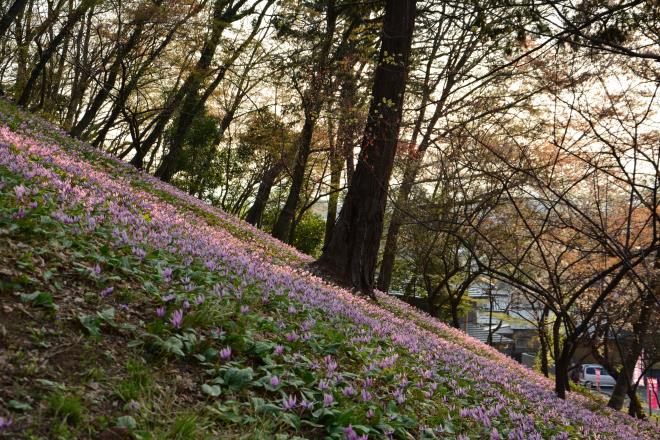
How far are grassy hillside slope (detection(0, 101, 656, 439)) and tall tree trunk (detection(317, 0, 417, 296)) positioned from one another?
520cm

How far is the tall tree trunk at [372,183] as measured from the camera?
42.1 ft

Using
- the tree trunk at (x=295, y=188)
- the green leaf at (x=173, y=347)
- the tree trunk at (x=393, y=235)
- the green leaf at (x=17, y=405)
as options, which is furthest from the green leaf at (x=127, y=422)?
the tree trunk at (x=393, y=235)

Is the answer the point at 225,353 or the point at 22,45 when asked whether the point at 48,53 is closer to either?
the point at 22,45

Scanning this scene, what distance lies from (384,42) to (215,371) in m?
11.4

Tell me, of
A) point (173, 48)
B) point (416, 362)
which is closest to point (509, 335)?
point (173, 48)

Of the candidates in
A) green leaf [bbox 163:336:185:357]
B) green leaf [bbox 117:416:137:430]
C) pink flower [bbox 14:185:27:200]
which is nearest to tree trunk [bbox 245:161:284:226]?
pink flower [bbox 14:185:27:200]

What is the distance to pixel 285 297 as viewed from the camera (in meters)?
6.84

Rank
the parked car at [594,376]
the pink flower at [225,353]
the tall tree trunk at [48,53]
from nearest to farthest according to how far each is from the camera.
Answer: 1. the pink flower at [225,353]
2. the tall tree trunk at [48,53]
3. the parked car at [594,376]

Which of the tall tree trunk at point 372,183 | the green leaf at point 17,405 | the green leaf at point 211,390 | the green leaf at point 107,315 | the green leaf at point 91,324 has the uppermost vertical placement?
the tall tree trunk at point 372,183

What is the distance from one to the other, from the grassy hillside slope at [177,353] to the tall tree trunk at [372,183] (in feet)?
17.1

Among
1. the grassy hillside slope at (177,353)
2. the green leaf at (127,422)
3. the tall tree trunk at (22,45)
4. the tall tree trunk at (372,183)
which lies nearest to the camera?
the green leaf at (127,422)

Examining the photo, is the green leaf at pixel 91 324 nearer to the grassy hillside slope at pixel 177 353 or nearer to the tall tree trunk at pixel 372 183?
the grassy hillside slope at pixel 177 353

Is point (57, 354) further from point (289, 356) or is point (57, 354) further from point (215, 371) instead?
point (289, 356)

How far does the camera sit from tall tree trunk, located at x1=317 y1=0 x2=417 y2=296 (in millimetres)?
12844
